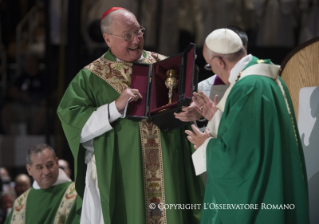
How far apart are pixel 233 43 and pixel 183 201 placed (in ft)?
4.05

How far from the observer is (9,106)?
793 cm

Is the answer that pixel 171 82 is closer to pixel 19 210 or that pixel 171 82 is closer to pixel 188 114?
pixel 188 114

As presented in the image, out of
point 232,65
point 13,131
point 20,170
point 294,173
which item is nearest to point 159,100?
point 232,65

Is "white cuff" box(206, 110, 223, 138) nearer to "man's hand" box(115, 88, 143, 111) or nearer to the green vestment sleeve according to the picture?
the green vestment sleeve

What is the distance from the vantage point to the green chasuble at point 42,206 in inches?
195

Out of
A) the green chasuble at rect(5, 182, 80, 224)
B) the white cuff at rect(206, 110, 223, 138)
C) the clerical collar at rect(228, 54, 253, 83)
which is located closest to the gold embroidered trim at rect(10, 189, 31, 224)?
the green chasuble at rect(5, 182, 80, 224)

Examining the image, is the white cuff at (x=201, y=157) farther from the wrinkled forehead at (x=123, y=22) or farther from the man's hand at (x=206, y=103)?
the wrinkled forehead at (x=123, y=22)

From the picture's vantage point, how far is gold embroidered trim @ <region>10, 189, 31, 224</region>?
5.14 m

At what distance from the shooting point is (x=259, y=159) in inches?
124

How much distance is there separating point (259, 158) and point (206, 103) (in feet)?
1.83

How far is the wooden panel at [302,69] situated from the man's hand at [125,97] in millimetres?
1087

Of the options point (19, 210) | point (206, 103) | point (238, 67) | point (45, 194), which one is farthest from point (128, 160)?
point (19, 210)

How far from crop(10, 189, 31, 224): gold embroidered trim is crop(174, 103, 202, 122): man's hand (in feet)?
6.58

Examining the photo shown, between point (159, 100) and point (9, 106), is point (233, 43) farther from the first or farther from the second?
point (9, 106)
